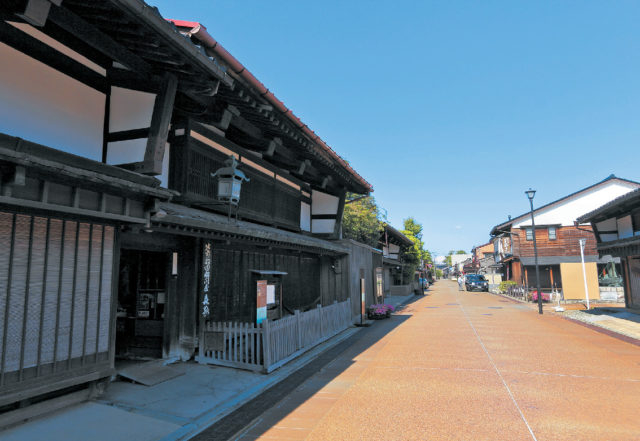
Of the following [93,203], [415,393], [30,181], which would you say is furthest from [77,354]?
[415,393]

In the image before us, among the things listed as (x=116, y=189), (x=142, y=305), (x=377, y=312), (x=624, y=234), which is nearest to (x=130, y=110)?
(x=116, y=189)

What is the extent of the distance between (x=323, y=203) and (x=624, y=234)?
1428 centimetres

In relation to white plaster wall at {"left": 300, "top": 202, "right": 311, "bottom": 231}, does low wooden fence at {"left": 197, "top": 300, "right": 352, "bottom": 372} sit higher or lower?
lower

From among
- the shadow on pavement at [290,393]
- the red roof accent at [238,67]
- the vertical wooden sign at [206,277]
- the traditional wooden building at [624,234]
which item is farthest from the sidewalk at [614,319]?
the vertical wooden sign at [206,277]

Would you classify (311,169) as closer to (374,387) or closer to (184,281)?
(184,281)

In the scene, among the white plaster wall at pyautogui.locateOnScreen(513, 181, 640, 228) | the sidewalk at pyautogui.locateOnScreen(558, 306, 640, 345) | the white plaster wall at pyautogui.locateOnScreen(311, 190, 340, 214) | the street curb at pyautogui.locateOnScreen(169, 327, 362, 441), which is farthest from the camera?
the white plaster wall at pyautogui.locateOnScreen(513, 181, 640, 228)

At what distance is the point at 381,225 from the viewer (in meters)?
24.7

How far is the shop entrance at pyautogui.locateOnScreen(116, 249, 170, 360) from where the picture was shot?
7520 mm

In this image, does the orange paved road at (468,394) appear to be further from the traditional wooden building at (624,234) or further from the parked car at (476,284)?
the parked car at (476,284)

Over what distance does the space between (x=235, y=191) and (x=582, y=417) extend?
6.86m

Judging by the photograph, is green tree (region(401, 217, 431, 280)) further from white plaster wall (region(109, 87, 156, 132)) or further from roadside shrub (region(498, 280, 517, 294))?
white plaster wall (region(109, 87, 156, 132))

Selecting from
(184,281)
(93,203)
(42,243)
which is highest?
(93,203)

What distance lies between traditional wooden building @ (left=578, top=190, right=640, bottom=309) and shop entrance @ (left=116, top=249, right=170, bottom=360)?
16411 mm

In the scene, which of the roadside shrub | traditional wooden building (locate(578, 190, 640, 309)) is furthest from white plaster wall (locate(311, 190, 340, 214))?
the roadside shrub
